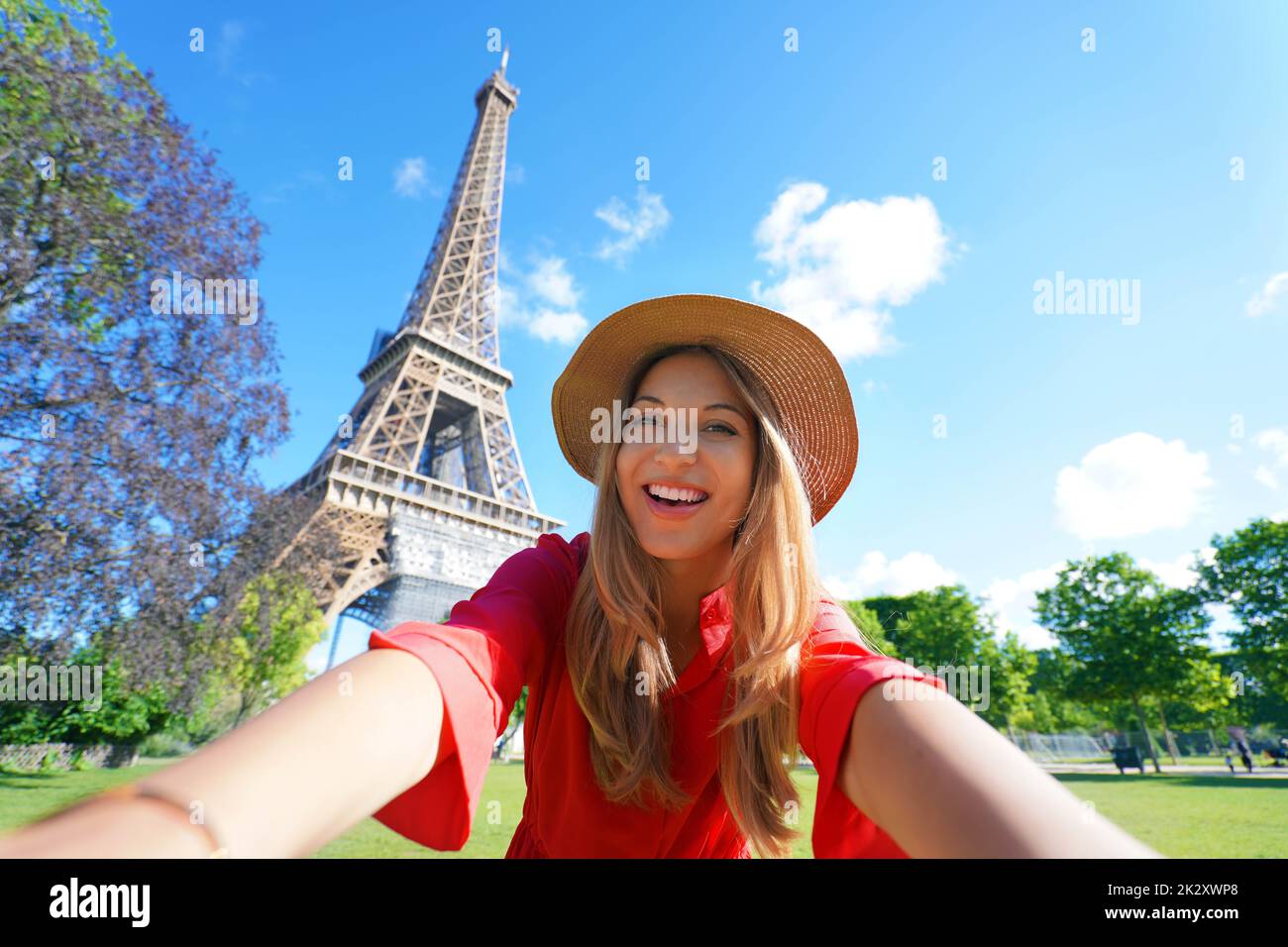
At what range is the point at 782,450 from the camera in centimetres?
215

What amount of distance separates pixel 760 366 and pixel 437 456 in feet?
127

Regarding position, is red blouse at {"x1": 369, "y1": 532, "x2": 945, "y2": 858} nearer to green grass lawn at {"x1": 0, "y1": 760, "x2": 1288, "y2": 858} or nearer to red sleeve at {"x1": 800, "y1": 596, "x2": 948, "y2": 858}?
red sleeve at {"x1": 800, "y1": 596, "x2": 948, "y2": 858}

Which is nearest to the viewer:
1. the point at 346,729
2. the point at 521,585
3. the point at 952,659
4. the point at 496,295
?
the point at 346,729

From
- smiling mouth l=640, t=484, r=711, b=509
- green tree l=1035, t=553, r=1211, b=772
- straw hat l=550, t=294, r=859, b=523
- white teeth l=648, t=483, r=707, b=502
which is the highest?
straw hat l=550, t=294, r=859, b=523

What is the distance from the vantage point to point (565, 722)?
194 centimetres

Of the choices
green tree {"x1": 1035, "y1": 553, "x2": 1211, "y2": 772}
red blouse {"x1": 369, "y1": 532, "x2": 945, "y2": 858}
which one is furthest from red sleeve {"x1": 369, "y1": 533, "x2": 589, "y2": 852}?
green tree {"x1": 1035, "y1": 553, "x2": 1211, "y2": 772}

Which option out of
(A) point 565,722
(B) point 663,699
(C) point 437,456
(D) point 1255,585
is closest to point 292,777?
(A) point 565,722

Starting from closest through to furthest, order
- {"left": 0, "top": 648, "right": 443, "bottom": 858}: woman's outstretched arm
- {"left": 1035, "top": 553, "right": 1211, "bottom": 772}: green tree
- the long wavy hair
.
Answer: {"left": 0, "top": 648, "right": 443, "bottom": 858}: woman's outstretched arm, the long wavy hair, {"left": 1035, "top": 553, "right": 1211, "bottom": 772}: green tree

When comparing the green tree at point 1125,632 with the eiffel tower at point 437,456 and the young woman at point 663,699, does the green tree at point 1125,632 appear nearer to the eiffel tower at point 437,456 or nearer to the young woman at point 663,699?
the eiffel tower at point 437,456

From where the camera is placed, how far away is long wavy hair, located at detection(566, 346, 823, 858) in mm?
1736

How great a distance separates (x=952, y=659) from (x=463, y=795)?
37.5 meters

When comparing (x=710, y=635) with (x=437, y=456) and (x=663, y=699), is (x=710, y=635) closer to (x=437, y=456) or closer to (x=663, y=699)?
(x=663, y=699)
